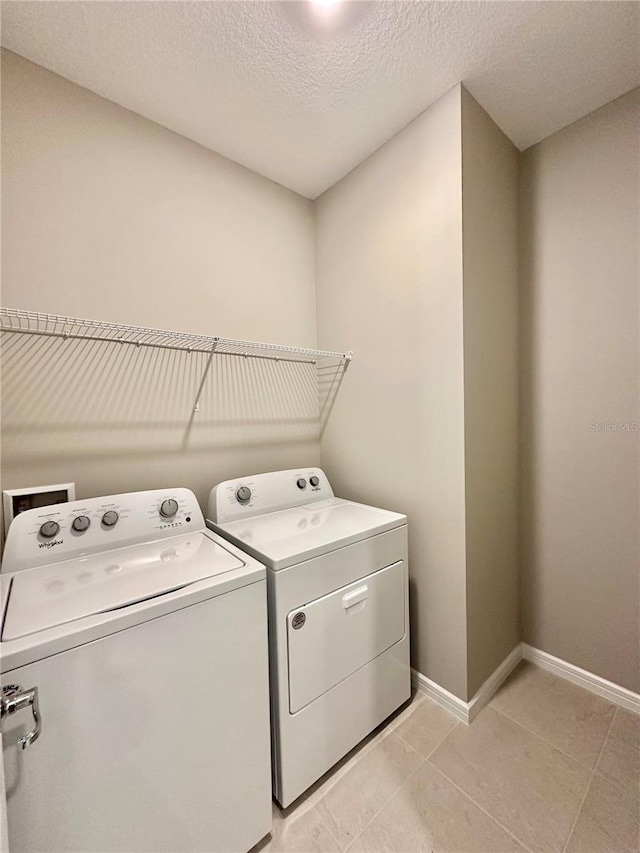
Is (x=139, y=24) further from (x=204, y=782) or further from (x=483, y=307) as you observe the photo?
(x=204, y=782)

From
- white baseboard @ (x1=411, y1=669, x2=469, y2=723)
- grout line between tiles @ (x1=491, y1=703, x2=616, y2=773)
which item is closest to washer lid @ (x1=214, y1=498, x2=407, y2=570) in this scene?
white baseboard @ (x1=411, y1=669, x2=469, y2=723)

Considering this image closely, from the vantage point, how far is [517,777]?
121 centimetres

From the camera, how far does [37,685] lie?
2.28 ft

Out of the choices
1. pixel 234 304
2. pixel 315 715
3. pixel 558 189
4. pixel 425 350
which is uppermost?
pixel 558 189

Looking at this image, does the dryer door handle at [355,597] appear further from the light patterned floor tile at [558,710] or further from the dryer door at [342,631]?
the light patterned floor tile at [558,710]

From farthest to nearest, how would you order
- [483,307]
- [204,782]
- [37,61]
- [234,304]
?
[234,304], [483,307], [37,61], [204,782]

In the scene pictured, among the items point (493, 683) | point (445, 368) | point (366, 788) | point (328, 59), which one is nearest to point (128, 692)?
point (366, 788)

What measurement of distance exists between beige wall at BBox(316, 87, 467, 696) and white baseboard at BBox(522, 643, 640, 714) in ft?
1.98

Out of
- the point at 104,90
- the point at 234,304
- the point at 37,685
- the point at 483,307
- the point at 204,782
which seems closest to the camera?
the point at 37,685

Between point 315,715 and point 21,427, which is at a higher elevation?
point 21,427

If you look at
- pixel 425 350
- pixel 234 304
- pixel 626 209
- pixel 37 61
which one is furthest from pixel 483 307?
pixel 37 61

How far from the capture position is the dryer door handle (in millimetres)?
1229

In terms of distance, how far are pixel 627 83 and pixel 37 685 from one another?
271 cm

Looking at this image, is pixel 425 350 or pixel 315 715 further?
pixel 425 350
